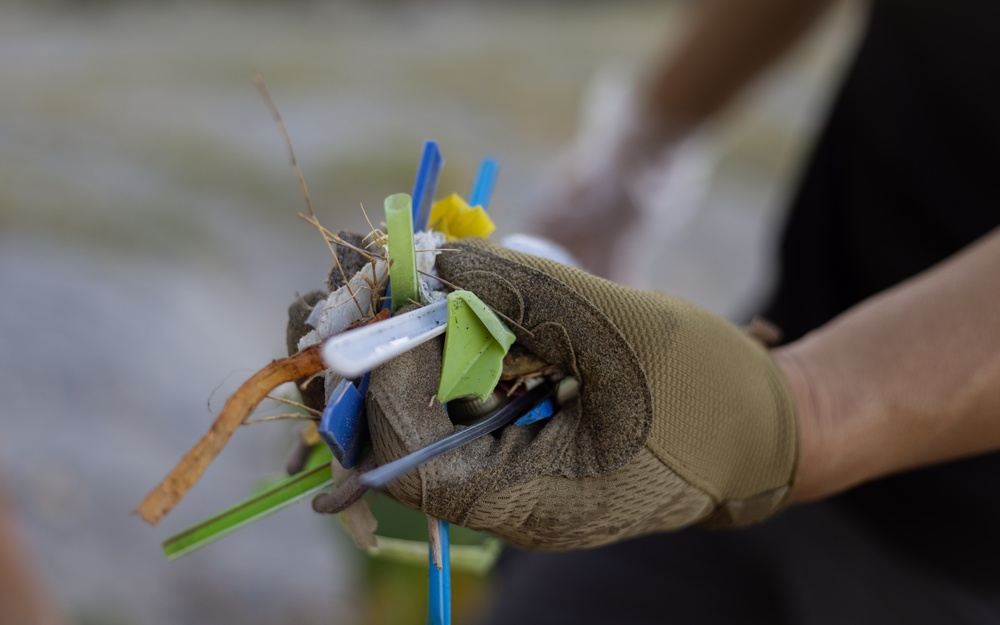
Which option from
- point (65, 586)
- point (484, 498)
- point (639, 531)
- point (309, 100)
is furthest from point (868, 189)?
point (309, 100)

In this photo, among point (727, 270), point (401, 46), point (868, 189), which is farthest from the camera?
point (401, 46)

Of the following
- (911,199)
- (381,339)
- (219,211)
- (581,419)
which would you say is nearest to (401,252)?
(381,339)

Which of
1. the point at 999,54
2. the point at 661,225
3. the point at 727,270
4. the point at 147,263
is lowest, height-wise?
the point at 727,270

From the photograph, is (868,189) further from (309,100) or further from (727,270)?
(309,100)

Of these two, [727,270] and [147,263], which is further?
[727,270]

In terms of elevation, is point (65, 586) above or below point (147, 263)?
below

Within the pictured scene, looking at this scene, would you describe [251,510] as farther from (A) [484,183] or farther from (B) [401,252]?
(A) [484,183]
